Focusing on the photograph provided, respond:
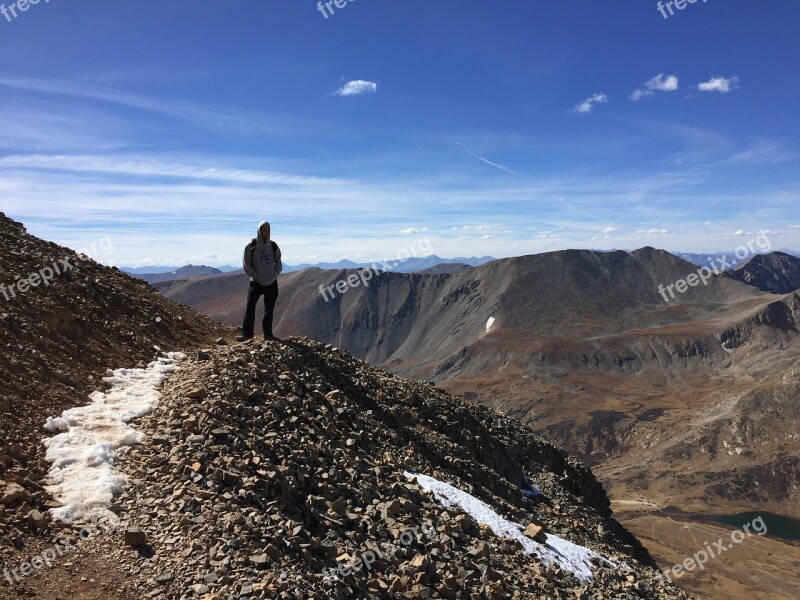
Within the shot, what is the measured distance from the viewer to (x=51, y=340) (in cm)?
1306

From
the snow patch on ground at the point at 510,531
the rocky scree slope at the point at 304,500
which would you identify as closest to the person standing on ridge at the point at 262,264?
the rocky scree slope at the point at 304,500

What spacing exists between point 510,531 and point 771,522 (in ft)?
265

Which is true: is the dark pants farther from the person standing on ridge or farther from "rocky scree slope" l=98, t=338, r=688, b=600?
"rocky scree slope" l=98, t=338, r=688, b=600

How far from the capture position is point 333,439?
13055 millimetres

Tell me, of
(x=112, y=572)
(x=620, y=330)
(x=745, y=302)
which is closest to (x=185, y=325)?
(x=112, y=572)

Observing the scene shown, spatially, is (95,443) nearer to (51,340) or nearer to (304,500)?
(304,500)

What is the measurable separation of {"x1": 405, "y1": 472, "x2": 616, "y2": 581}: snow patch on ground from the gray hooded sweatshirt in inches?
269

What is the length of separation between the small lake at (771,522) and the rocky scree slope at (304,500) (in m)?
67.8

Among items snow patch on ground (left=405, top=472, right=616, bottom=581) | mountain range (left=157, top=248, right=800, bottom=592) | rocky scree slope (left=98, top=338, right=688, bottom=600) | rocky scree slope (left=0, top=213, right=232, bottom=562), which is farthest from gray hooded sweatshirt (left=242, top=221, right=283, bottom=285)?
mountain range (left=157, top=248, right=800, bottom=592)

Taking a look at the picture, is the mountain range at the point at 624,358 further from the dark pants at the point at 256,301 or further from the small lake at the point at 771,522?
the dark pants at the point at 256,301

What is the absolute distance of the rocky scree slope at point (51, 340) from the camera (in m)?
8.41

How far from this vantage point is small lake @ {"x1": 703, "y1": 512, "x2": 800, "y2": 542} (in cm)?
6938

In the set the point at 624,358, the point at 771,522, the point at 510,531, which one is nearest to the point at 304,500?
the point at 510,531

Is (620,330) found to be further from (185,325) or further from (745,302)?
(185,325)
